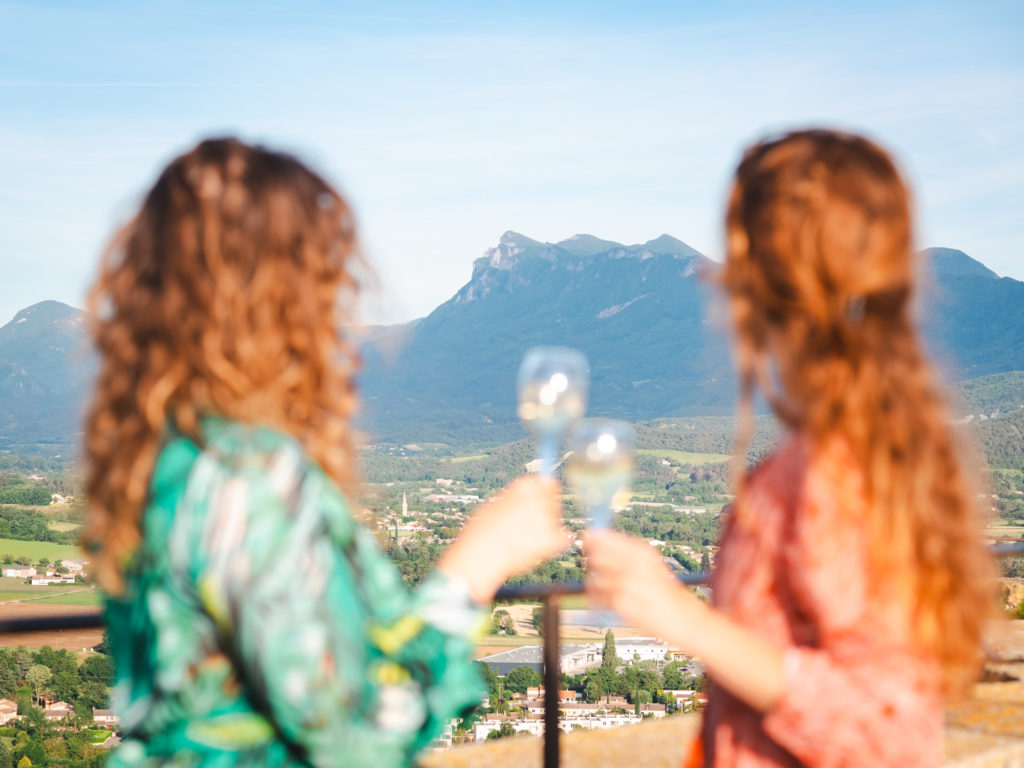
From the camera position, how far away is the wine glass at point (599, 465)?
1.55 meters

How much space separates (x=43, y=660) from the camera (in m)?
12.9

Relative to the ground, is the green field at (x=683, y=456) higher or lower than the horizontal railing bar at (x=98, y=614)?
lower

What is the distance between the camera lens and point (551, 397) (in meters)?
1.52

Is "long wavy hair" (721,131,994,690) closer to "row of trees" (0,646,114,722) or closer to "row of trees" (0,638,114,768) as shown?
"row of trees" (0,638,114,768)

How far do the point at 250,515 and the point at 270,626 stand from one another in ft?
0.43

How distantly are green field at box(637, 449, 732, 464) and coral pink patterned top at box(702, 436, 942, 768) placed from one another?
197 ft

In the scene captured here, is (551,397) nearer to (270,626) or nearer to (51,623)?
(270,626)

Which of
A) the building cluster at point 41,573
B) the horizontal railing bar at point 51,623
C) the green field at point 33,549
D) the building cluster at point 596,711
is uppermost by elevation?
the horizontal railing bar at point 51,623

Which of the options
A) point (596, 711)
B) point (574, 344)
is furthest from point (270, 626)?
point (574, 344)

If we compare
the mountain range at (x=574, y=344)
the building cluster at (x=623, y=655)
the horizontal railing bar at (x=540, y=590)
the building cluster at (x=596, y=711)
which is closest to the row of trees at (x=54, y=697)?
the building cluster at (x=596, y=711)

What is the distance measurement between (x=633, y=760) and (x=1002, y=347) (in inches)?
4903

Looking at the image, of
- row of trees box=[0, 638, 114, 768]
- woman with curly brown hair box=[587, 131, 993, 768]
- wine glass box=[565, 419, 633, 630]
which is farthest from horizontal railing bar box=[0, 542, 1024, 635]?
row of trees box=[0, 638, 114, 768]

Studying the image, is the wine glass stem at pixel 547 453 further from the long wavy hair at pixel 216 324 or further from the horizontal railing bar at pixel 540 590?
the horizontal railing bar at pixel 540 590

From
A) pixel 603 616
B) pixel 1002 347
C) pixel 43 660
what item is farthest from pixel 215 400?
pixel 1002 347
